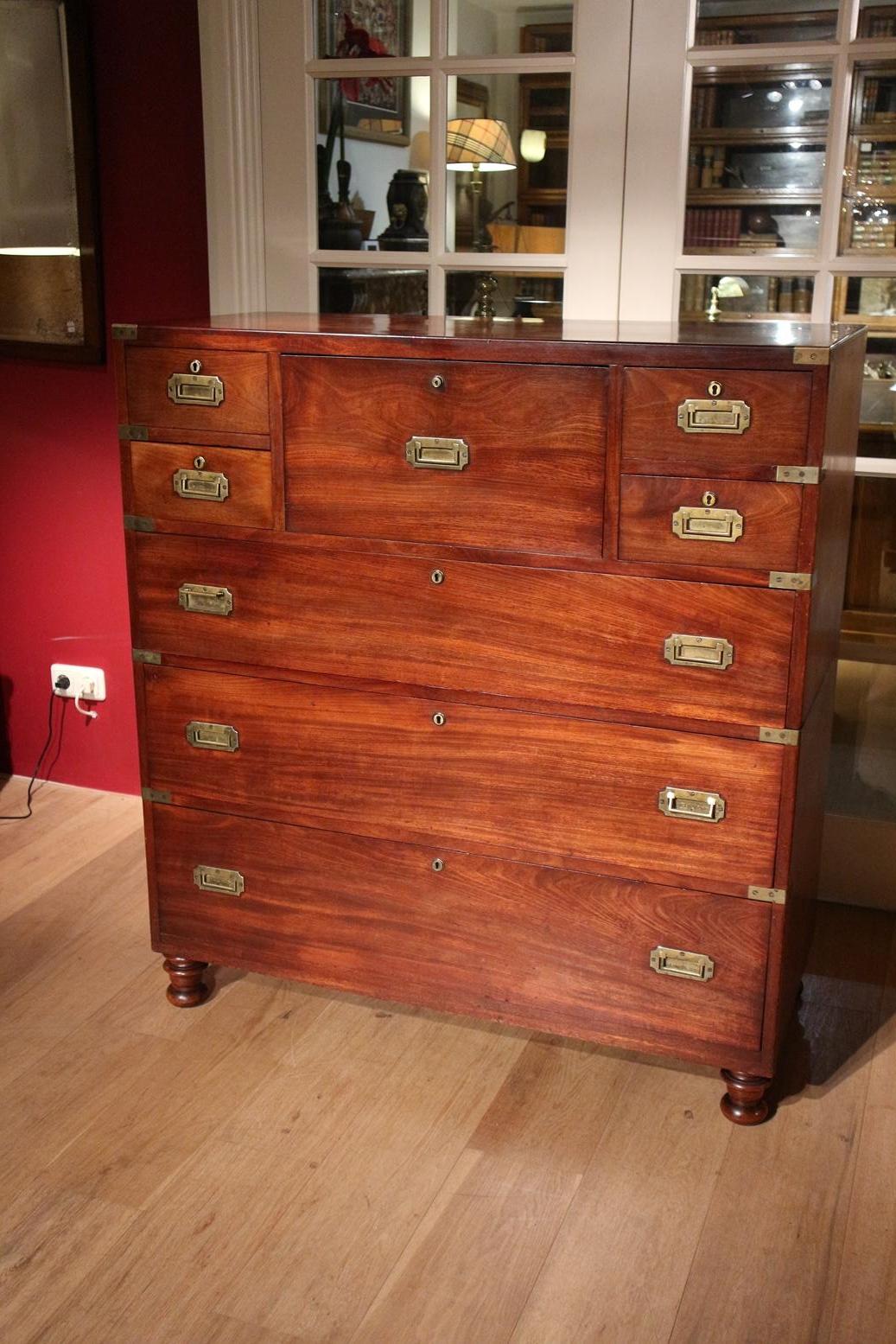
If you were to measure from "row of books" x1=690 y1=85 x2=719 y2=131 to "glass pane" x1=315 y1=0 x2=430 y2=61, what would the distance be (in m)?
0.53

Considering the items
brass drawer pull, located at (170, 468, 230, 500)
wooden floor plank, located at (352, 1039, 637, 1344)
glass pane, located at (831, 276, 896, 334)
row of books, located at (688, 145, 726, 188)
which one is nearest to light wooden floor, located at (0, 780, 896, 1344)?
wooden floor plank, located at (352, 1039, 637, 1344)

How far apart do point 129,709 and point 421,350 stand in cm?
157

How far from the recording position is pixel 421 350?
1.98 metres

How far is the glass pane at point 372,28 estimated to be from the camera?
8.71 ft

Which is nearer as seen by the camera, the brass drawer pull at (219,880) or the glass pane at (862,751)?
the brass drawer pull at (219,880)

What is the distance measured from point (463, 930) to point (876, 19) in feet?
5.65

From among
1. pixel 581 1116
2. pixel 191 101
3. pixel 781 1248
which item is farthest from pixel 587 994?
pixel 191 101

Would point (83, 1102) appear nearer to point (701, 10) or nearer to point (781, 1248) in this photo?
point (781, 1248)

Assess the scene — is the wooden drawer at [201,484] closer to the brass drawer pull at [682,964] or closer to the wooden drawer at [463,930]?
the wooden drawer at [463,930]

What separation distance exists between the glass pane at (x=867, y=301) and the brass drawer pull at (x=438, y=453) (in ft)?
3.22

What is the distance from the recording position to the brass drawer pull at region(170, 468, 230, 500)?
7.04 ft

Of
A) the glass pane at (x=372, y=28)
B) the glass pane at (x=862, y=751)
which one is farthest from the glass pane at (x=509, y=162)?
the glass pane at (x=862, y=751)

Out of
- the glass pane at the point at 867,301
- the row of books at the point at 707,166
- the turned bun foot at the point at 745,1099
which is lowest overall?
the turned bun foot at the point at 745,1099

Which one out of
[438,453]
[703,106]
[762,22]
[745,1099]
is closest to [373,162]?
[703,106]
